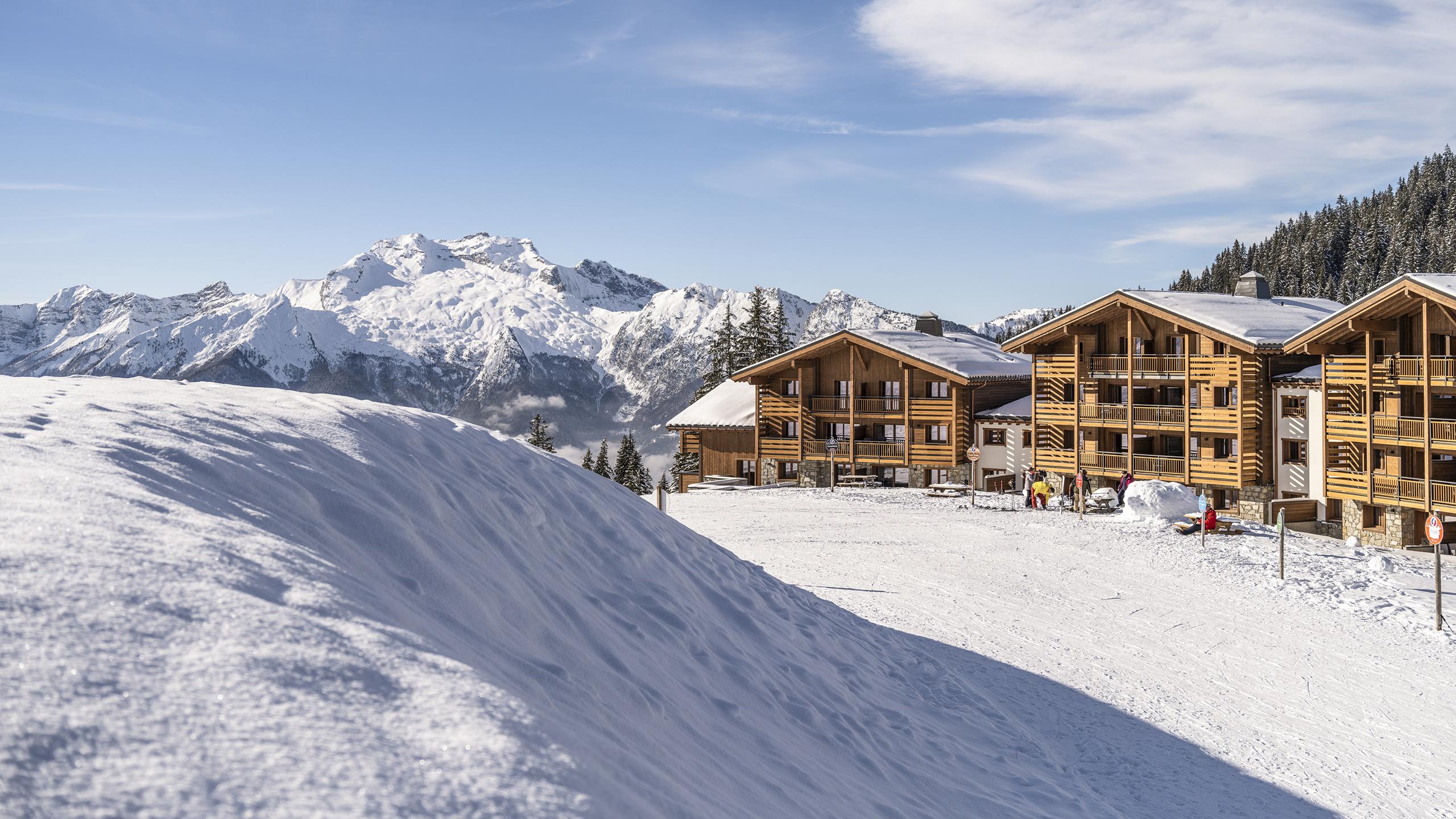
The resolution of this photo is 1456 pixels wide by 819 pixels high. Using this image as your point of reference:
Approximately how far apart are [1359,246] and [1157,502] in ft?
479

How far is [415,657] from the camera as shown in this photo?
5.29 meters

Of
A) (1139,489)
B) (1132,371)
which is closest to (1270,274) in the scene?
(1132,371)

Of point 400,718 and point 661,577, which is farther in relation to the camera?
point 661,577

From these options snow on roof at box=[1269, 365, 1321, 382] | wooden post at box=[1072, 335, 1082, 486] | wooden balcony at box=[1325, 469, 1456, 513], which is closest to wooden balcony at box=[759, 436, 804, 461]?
wooden post at box=[1072, 335, 1082, 486]

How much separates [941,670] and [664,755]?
7.21m

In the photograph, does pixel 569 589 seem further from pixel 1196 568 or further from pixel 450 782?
pixel 1196 568

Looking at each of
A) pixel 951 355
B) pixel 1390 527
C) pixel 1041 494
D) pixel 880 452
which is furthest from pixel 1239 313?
pixel 880 452

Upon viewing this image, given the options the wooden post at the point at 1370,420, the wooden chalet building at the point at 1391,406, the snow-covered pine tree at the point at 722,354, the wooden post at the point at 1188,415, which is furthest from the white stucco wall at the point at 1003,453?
the snow-covered pine tree at the point at 722,354

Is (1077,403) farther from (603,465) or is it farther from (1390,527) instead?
(603,465)

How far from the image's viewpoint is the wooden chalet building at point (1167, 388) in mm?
36750

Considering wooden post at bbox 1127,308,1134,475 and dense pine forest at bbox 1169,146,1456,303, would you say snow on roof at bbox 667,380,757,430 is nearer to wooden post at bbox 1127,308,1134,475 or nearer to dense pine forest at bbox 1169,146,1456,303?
wooden post at bbox 1127,308,1134,475

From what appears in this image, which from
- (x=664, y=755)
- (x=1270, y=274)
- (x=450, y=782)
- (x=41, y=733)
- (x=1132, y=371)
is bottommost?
(x=664, y=755)

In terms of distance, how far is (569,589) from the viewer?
8.90 m

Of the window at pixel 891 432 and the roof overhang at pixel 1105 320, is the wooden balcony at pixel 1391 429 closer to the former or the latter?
the roof overhang at pixel 1105 320
